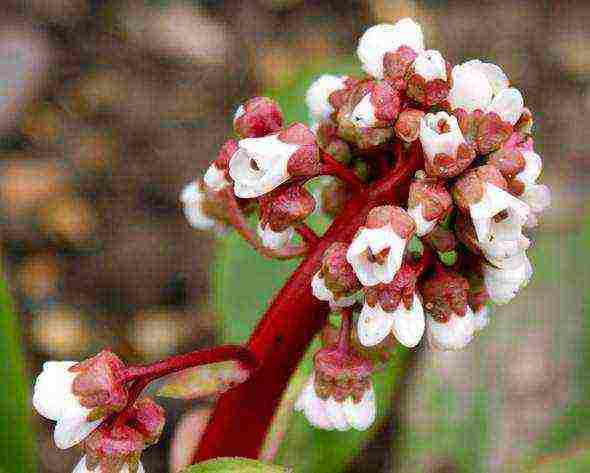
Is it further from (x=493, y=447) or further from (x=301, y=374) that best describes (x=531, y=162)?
(x=493, y=447)

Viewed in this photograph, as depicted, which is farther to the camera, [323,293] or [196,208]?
[196,208]

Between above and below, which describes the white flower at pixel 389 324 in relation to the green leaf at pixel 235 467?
above

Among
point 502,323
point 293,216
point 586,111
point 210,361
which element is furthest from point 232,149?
→ point 586,111

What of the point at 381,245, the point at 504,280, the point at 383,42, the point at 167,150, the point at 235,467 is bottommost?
the point at 167,150

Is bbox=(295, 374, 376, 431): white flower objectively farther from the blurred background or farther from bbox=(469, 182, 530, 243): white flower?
the blurred background

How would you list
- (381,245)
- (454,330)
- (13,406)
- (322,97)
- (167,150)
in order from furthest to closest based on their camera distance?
(167,150)
(13,406)
(322,97)
(454,330)
(381,245)

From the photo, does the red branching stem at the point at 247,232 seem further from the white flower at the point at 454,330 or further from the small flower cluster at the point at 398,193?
the white flower at the point at 454,330

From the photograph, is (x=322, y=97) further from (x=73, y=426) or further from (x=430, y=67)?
(x=73, y=426)

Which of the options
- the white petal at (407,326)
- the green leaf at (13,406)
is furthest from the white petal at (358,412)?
the green leaf at (13,406)

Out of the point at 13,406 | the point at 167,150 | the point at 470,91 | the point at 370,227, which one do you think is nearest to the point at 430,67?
the point at 470,91
